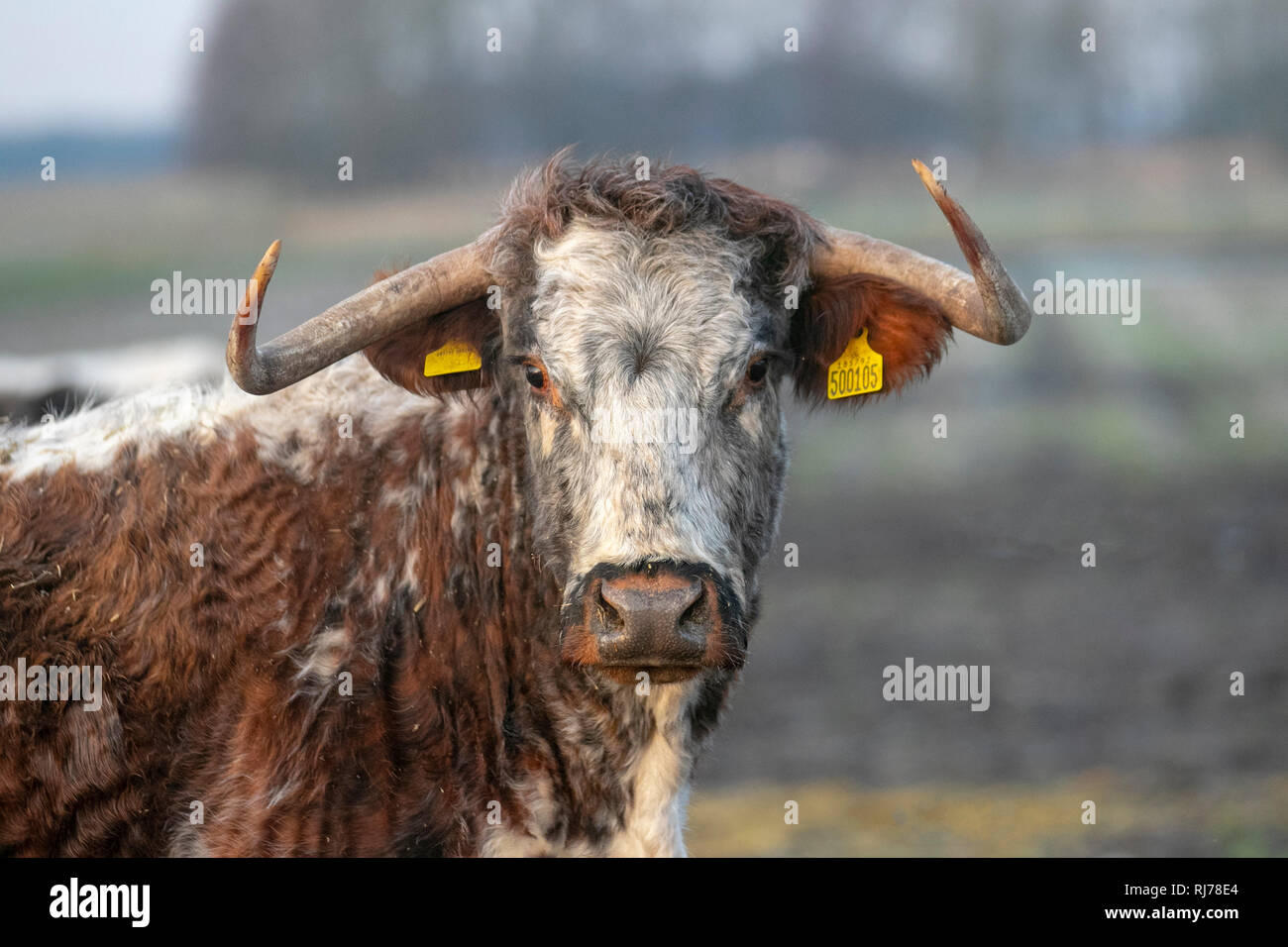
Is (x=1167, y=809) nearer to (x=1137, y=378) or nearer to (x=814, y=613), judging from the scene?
(x=814, y=613)

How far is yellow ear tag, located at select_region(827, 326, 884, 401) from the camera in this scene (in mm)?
4547

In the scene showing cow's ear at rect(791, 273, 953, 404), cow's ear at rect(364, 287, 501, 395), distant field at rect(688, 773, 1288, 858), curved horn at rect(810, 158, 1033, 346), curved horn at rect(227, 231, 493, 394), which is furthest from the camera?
distant field at rect(688, 773, 1288, 858)

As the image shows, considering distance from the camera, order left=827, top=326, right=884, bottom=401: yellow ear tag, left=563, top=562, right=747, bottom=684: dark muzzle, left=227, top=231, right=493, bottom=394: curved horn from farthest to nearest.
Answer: left=827, top=326, right=884, bottom=401: yellow ear tag → left=227, top=231, right=493, bottom=394: curved horn → left=563, top=562, right=747, bottom=684: dark muzzle

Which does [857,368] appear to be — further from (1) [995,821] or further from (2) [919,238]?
(2) [919,238]

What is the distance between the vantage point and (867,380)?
179 inches

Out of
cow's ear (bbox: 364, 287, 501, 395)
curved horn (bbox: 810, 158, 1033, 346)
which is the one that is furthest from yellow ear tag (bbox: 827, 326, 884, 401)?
cow's ear (bbox: 364, 287, 501, 395)

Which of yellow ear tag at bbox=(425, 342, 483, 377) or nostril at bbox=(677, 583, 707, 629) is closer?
nostril at bbox=(677, 583, 707, 629)

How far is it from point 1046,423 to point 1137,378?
4.30 ft

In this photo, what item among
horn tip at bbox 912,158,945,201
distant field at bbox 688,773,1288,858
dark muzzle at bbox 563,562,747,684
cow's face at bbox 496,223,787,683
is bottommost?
distant field at bbox 688,773,1288,858

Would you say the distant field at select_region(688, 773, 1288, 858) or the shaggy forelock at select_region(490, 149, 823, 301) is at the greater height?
the shaggy forelock at select_region(490, 149, 823, 301)

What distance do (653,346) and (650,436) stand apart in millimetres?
289

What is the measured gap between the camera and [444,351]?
14.2 feet

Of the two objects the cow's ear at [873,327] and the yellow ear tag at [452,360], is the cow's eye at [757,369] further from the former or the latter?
the yellow ear tag at [452,360]

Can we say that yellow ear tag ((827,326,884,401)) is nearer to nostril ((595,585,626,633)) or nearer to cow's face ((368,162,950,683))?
cow's face ((368,162,950,683))
